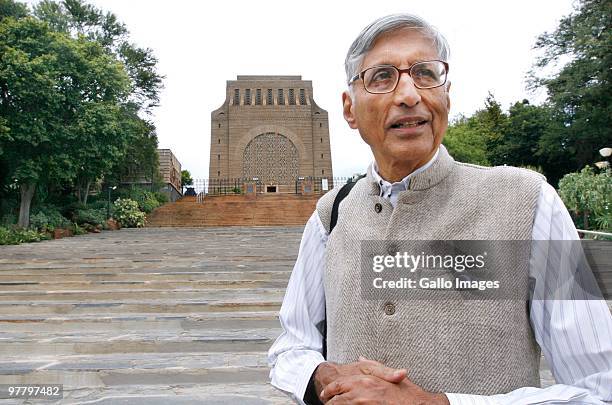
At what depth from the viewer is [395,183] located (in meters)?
1.25

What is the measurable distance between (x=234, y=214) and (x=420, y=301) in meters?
21.2

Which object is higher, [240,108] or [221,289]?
[240,108]

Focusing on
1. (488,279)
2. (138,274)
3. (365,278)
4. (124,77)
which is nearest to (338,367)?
(365,278)

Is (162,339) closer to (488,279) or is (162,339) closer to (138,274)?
(138,274)

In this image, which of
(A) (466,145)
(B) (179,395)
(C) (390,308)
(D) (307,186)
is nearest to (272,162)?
(D) (307,186)

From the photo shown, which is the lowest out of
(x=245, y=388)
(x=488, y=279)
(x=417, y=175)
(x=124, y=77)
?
(x=245, y=388)

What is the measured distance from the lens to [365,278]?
3.89ft

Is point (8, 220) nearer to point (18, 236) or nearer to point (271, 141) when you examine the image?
point (18, 236)

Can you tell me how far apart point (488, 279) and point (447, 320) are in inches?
4.8

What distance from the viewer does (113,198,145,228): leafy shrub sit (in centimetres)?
2042

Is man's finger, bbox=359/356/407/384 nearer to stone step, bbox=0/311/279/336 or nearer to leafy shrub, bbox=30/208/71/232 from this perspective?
stone step, bbox=0/311/279/336

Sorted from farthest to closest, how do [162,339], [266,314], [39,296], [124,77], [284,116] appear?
[284,116], [124,77], [39,296], [266,314], [162,339]

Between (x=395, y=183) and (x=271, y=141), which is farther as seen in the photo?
(x=271, y=141)

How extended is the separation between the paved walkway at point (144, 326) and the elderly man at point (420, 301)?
2.45 meters
